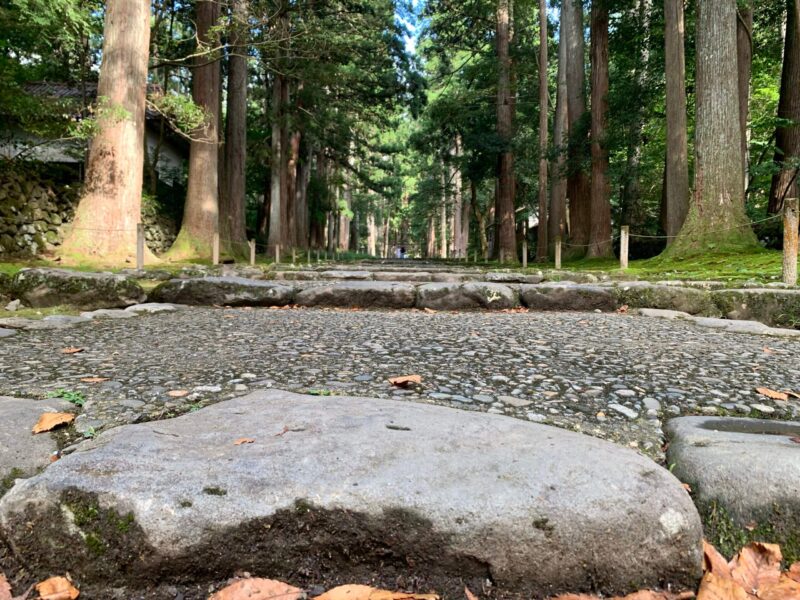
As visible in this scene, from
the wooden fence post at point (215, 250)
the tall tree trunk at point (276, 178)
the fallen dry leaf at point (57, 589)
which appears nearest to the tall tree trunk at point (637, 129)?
the wooden fence post at point (215, 250)

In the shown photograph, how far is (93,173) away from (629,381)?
26.8ft

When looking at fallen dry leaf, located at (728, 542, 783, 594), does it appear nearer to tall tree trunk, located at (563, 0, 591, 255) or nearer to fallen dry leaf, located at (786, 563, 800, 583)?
fallen dry leaf, located at (786, 563, 800, 583)

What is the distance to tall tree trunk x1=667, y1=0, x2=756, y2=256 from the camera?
8.41 metres

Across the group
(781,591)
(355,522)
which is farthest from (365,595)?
(781,591)

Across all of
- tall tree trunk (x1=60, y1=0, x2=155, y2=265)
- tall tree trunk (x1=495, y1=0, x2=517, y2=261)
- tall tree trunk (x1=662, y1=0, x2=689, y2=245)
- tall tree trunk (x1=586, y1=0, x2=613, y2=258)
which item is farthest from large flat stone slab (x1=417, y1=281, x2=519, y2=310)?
tall tree trunk (x1=495, y1=0, x2=517, y2=261)

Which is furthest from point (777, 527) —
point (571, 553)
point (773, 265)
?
point (773, 265)

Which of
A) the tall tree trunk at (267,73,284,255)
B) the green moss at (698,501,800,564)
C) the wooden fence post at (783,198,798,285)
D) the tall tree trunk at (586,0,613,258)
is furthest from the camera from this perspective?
the tall tree trunk at (267,73,284,255)

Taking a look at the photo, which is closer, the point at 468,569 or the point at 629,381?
the point at 468,569

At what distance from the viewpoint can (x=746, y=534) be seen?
1.24 metres

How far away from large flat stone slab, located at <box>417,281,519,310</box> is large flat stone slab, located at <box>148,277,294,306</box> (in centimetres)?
165

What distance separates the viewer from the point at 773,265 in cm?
674

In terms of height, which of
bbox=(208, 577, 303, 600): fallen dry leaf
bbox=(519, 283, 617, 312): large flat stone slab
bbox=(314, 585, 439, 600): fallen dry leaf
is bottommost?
bbox=(314, 585, 439, 600): fallen dry leaf

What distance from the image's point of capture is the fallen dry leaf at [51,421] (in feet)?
5.08

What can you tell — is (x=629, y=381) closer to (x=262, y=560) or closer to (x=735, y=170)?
(x=262, y=560)
